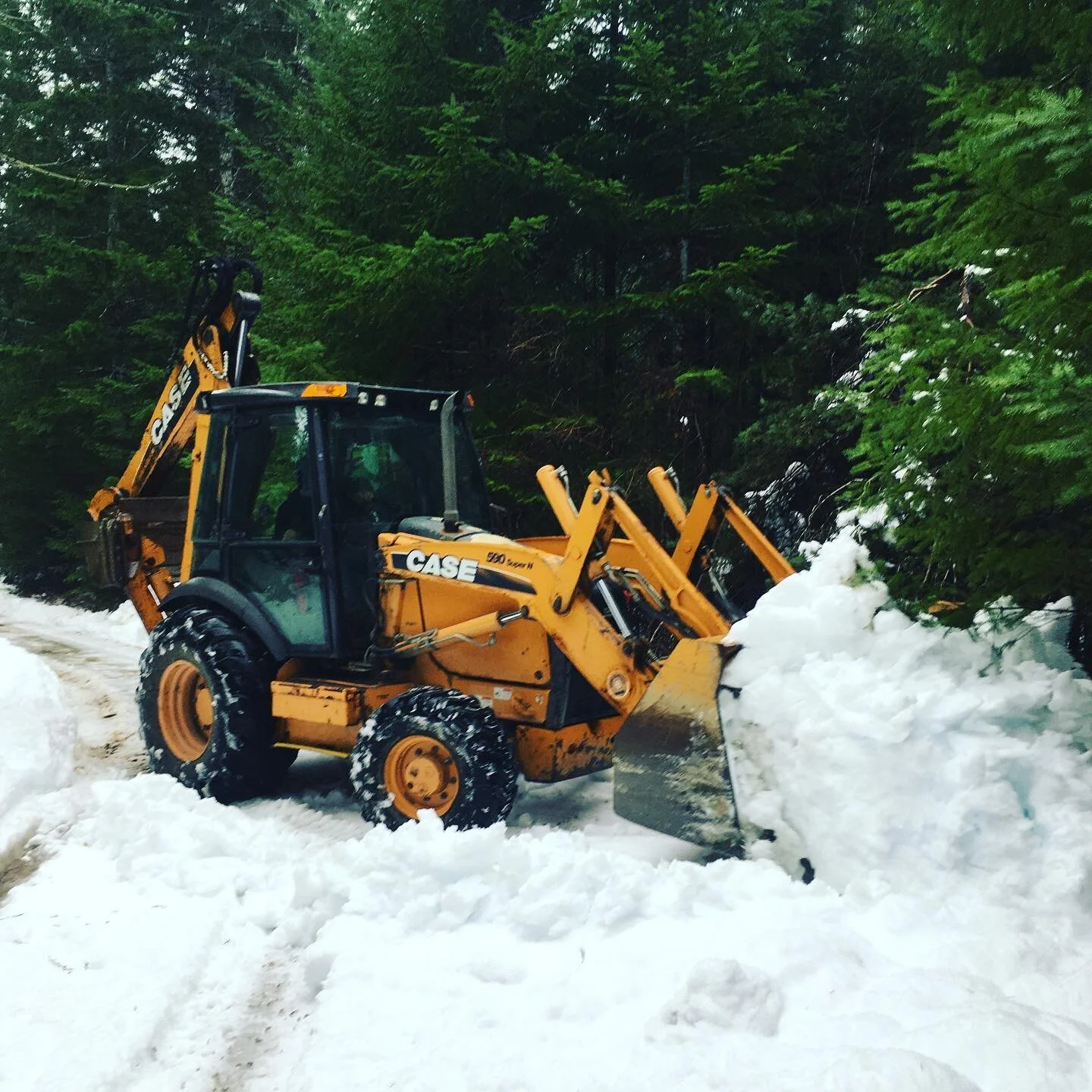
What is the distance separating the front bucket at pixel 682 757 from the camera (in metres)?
4.11

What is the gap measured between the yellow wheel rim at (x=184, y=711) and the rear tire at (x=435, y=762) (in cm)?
146

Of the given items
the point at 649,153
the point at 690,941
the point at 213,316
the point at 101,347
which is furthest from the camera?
the point at 101,347

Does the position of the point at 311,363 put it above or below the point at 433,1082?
above

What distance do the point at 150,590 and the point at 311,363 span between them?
3120mm

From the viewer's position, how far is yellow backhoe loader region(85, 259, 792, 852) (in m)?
4.71

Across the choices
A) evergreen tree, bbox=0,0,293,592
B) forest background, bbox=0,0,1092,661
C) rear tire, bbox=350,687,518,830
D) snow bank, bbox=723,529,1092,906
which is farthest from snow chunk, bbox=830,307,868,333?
evergreen tree, bbox=0,0,293,592

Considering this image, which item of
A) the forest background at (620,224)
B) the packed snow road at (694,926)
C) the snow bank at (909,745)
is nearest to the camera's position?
the packed snow road at (694,926)

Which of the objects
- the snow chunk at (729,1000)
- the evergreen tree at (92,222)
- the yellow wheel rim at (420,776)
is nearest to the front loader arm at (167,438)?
the yellow wheel rim at (420,776)

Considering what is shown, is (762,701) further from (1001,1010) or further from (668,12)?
(668,12)

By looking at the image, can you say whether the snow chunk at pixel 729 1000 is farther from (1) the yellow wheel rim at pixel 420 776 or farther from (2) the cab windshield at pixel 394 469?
(2) the cab windshield at pixel 394 469

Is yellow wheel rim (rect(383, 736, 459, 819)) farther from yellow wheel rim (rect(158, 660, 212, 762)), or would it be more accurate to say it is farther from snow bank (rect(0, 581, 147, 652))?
snow bank (rect(0, 581, 147, 652))

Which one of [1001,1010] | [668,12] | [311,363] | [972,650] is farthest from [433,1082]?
[668,12]

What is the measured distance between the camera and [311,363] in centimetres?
948

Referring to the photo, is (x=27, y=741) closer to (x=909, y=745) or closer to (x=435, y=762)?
(x=435, y=762)
